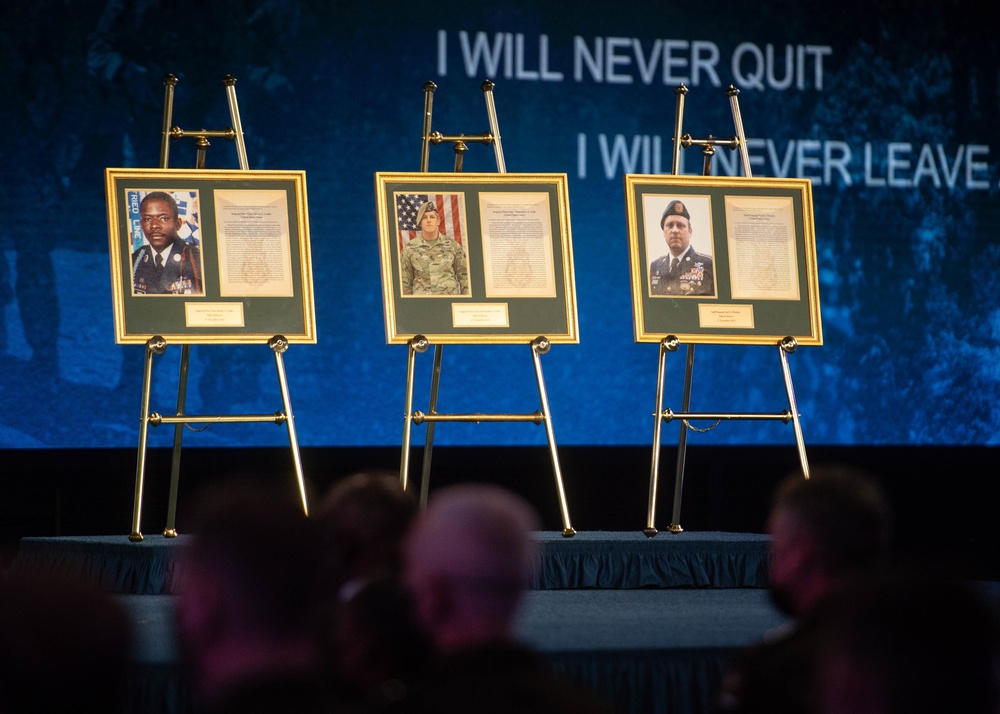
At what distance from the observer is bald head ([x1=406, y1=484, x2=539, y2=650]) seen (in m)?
1.89

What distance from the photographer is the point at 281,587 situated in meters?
1.66

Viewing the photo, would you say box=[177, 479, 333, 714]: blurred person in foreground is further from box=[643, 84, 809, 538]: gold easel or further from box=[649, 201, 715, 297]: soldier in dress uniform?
box=[649, 201, 715, 297]: soldier in dress uniform

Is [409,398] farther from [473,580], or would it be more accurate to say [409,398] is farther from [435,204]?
[473,580]

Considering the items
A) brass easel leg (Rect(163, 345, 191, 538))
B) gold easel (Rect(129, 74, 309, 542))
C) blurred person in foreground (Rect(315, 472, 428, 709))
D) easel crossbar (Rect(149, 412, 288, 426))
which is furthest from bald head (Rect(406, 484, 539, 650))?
brass easel leg (Rect(163, 345, 191, 538))

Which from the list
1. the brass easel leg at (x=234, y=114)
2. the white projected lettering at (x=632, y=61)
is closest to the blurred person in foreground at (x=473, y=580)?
the brass easel leg at (x=234, y=114)

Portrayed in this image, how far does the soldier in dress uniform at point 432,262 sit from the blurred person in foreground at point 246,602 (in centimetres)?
370

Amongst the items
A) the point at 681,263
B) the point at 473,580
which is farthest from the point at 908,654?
the point at 681,263

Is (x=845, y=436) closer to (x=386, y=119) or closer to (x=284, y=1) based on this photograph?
(x=386, y=119)

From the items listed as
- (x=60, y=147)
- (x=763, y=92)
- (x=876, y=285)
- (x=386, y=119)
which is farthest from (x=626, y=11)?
(x=60, y=147)

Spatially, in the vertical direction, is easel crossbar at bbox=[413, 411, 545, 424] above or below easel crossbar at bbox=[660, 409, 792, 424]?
above

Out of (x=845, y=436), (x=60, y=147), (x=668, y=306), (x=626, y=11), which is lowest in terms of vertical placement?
(x=845, y=436)

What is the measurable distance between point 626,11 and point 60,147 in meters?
2.85

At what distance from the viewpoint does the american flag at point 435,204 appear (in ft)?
17.8

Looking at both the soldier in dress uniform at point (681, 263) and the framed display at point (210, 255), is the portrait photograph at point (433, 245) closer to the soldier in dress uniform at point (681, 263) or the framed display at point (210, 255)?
the framed display at point (210, 255)
